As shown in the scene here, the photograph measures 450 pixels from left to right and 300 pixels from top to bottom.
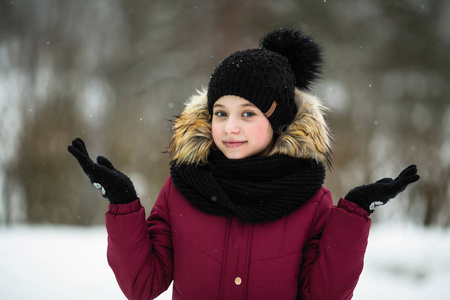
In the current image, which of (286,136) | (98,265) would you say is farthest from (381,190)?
(98,265)

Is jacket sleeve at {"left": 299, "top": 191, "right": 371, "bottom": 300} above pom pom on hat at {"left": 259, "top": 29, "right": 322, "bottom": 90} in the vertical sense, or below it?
below

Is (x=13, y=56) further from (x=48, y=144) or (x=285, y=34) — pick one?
(x=285, y=34)

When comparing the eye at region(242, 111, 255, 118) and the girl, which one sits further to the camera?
the eye at region(242, 111, 255, 118)

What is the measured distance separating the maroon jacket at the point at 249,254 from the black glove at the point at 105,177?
0.04 metres

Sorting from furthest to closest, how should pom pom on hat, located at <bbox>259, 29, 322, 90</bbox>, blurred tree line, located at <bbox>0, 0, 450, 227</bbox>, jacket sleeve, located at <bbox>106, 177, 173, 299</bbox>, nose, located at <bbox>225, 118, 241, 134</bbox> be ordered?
blurred tree line, located at <bbox>0, 0, 450, 227</bbox>
pom pom on hat, located at <bbox>259, 29, 322, 90</bbox>
nose, located at <bbox>225, 118, 241, 134</bbox>
jacket sleeve, located at <bbox>106, 177, 173, 299</bbox>

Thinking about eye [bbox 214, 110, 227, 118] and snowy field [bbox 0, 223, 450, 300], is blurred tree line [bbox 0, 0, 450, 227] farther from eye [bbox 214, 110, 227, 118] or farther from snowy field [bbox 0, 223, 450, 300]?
eye [bbox 214, 110, 227, 118]

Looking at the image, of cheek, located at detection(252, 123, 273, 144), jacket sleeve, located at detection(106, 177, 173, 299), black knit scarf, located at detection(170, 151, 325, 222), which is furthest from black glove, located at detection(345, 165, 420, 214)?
jacket sleeve, located at detection(106, 177, 173, 299)

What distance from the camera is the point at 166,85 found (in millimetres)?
4426

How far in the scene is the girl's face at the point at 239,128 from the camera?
1498 millimetres

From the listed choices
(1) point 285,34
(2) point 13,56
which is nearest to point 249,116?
(1) point 285,34

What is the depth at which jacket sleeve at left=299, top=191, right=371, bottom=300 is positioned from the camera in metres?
1.31

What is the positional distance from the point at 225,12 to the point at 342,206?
3364 mm

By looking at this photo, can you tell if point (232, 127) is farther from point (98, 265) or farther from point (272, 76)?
point (98, 265)

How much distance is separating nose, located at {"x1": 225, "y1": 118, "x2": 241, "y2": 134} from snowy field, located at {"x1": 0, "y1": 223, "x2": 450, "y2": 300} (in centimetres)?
195
